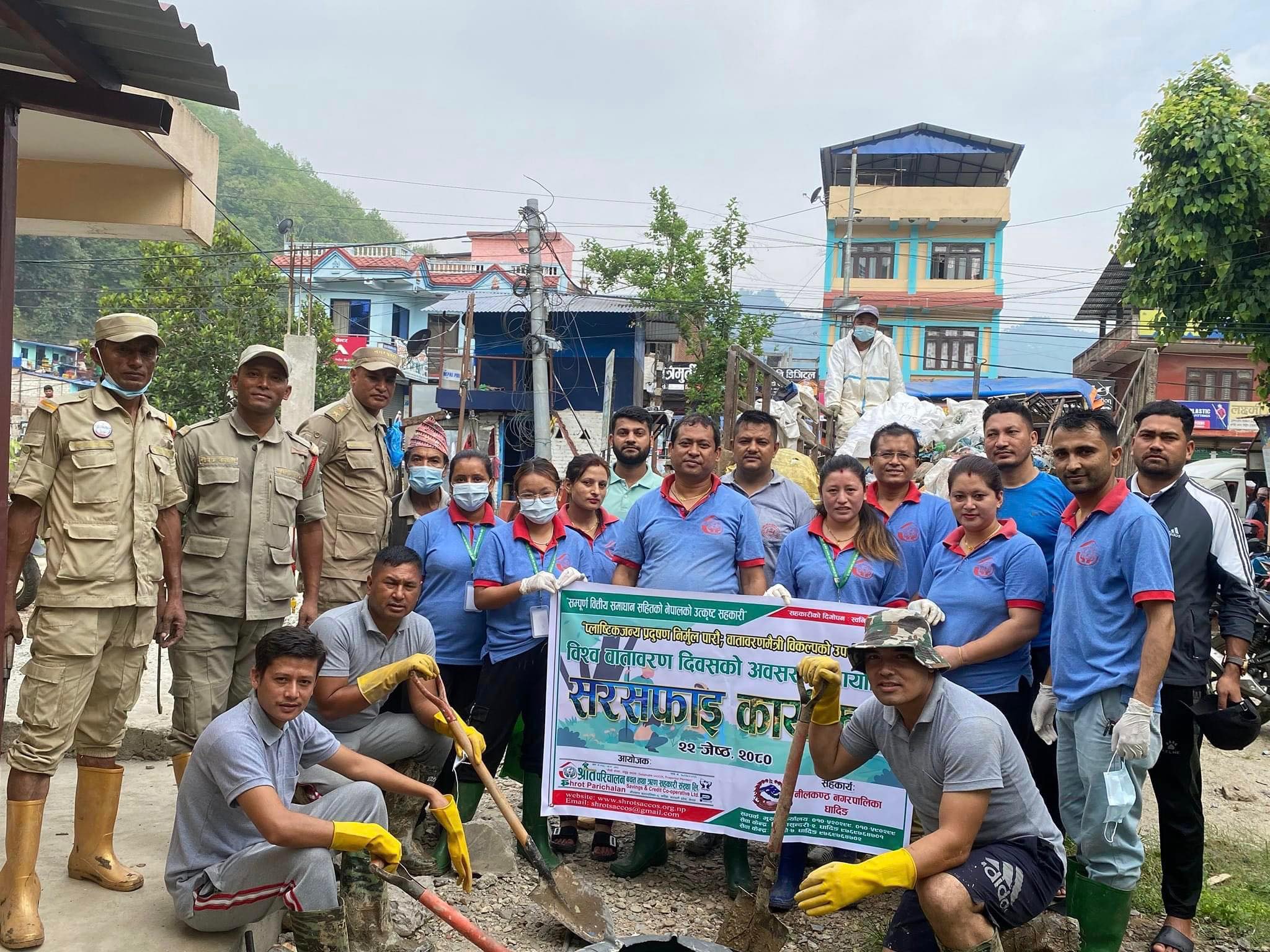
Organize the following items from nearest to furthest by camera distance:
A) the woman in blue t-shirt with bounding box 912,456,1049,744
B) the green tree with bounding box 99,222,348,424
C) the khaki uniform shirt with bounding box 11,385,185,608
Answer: the khaki uniform shirt with bounding box 11,385,185,608
the woman in blue t-shirt with bounding box 912,456,1049,744
the green tree with bounding box 99,222,348,424

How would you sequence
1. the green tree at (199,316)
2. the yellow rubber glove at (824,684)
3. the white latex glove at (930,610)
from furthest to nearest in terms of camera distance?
1. the green tree at (199,316)
2. the white latex glove at (930,610)
3. the yellow rubber glove at (824,684)

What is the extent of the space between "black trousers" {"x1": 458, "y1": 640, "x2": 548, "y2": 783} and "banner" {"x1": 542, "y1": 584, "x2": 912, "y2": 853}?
0.13 metres

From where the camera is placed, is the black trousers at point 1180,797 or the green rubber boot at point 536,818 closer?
the black trousers at point 1180,797

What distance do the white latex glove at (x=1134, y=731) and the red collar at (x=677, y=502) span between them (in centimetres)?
186

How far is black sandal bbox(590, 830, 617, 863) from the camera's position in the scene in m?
4.66

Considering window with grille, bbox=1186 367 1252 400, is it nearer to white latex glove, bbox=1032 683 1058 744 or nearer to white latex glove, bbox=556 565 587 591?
white latex glove, bbox=1032 683 1058 744

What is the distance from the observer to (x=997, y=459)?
4.50 m

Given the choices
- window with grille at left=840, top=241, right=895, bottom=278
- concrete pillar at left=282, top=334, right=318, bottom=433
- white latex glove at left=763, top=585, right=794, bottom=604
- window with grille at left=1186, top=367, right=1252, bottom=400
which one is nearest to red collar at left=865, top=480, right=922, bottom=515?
white latex glove at left=763, top=585, right=794, bottom=604

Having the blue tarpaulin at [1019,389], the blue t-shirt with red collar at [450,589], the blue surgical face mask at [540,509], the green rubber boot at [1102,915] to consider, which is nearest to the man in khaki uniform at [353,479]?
the blue t-shirt with red collar at [450,589]

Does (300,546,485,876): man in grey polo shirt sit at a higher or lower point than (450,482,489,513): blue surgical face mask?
lower

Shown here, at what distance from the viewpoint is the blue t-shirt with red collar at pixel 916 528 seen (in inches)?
175

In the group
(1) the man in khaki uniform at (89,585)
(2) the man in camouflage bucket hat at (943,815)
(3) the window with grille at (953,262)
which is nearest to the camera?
(2) the man in camouflage bucket hat at (943,815)

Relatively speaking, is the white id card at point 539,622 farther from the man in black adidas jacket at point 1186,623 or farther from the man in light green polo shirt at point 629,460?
the man in black adidas jacket at point 1186,623

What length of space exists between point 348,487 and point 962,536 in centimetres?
298
